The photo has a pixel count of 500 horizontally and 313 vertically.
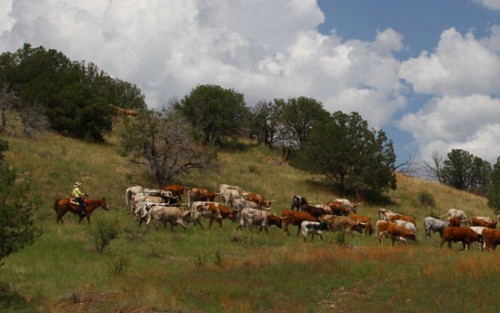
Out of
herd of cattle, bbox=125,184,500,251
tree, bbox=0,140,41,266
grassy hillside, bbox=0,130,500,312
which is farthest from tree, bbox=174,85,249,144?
tree, bbox=0,140,41,266

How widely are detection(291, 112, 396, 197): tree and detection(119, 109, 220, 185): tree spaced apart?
503 inches

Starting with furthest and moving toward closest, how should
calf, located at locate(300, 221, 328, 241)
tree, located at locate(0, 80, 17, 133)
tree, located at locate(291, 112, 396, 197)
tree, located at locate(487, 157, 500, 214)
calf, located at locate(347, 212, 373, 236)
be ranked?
1. tree, located at locate(291, 112, 396, 197)
2. tree, located at locate(0, 80, 17, 133)
3. tree, located at locate(487, 157, 500, 214)
4. calf, located at locate(347, 212, 373, 236)
5. calf, located at locate(300, 221, 328, 241)

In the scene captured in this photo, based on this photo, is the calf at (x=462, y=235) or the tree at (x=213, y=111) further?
the tree at (x=213, y=111)

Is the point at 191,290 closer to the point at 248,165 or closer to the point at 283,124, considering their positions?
the point at 248,165

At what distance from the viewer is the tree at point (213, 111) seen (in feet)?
189

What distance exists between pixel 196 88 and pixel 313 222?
125ft

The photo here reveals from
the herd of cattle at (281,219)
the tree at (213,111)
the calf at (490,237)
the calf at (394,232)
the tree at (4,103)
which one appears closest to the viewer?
the calf at (490,237)

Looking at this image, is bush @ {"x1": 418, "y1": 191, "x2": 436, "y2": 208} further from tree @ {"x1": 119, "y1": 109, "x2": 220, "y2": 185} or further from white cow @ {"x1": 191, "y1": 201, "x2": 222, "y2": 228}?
white cow @ {"x1": 191, "y1": 201, "x2": 222, "y2": 228}

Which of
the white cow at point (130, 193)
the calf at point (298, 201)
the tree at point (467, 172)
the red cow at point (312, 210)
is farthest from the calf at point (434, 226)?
the tree at point (467, 172)

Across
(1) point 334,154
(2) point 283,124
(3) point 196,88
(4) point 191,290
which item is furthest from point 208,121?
(4) point 191,290

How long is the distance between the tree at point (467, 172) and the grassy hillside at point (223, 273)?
43.7 metres

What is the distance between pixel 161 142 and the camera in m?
36.7

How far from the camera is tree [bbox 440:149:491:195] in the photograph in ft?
224

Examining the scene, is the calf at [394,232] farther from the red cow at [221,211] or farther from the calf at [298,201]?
the calf at [298,201]
